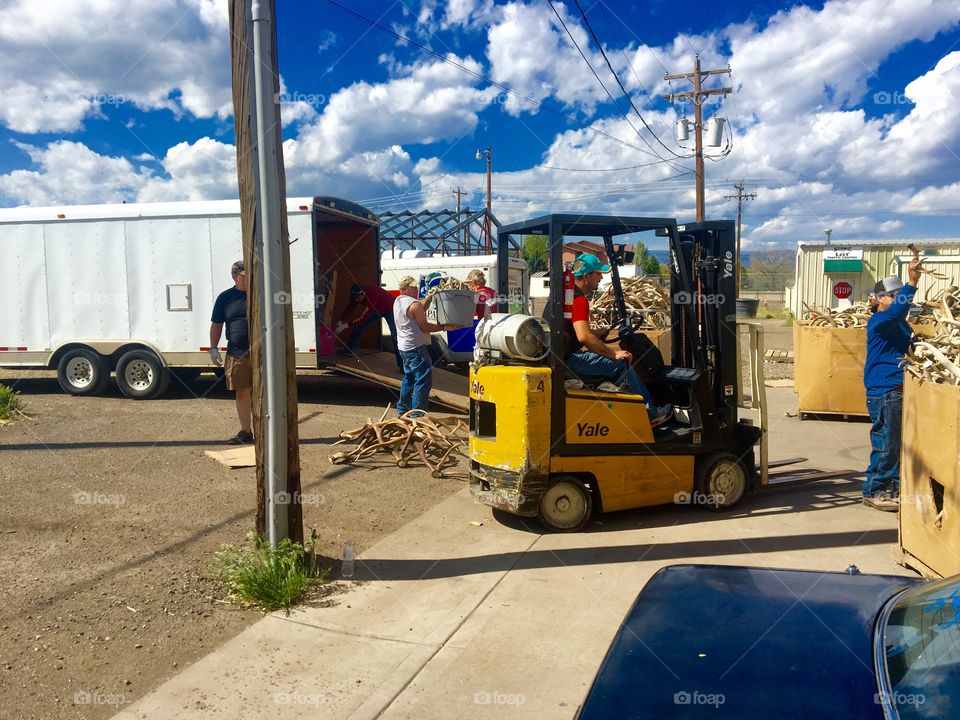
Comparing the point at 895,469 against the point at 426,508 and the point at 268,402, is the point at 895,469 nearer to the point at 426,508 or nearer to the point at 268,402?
the point at 426,508

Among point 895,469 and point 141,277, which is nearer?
point 895,469

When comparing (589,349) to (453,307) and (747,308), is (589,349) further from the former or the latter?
(747,308)

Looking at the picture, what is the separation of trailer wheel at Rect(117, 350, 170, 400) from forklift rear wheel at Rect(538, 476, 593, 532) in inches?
332

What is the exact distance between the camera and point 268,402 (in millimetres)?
4824

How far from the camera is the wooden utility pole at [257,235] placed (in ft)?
15.2

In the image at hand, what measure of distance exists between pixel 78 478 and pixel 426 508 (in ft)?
11.6

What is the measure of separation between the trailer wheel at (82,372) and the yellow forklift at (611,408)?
27.9 feet

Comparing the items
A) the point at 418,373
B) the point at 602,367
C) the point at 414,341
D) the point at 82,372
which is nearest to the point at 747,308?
the point at 418,373

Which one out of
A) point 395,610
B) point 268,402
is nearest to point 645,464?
point 395,610

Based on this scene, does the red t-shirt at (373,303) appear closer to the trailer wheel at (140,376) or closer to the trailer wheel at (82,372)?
the trailer wheel at (140,376)

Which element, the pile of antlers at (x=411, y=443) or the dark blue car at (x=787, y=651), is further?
the pile of antlers at (x=411, y=443)

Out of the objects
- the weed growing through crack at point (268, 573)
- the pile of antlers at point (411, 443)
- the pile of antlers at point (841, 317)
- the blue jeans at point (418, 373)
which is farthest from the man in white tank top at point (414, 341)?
the pile of antlers at point (841, 317)

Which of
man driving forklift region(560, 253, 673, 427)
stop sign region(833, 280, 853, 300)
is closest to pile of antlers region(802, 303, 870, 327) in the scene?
man driving forklift region(560, 253, 673, 427)

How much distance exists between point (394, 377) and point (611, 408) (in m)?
5.95
